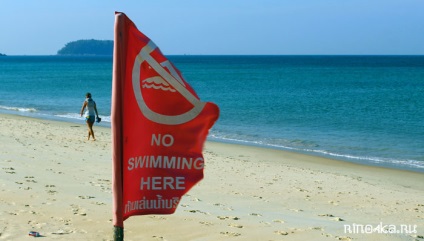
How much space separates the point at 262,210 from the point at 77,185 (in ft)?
11.3

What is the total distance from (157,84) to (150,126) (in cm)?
26

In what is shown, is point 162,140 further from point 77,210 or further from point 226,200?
point 226,200

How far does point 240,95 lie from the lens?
58.1 m

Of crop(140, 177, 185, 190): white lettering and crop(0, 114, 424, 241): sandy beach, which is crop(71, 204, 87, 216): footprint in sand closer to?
crop(0, 114, 424, 241): sandy beach

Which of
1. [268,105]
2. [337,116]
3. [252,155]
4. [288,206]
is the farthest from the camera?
[268,105]

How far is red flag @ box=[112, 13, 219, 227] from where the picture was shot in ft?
12.8

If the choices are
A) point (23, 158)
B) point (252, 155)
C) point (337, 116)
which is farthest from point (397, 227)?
point (337, 116)

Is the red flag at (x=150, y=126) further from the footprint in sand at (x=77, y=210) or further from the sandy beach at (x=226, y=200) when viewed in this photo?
the footprint in sand at (x=77, y=210)

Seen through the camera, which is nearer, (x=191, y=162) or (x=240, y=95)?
(x=191, y=162)

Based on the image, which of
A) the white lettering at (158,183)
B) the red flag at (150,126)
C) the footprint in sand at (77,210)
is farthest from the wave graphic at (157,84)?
the footprint in sand at (77,210)

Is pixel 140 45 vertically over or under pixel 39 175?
over

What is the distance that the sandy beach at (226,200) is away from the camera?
→ 8406mm

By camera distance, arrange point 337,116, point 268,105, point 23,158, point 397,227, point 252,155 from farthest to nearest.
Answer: point 268,105, point 337,116, point 252,155, point 23,158, point 397,227

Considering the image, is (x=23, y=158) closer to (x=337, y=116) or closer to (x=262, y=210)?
(x=262, y=210)
